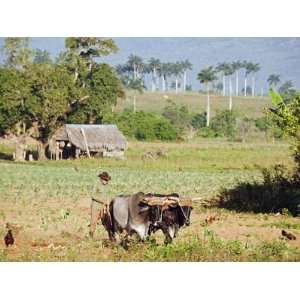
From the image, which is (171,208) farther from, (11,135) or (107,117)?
(11,135)

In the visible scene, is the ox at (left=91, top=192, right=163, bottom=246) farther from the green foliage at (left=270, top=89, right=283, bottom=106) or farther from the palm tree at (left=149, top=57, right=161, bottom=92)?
the green foliage at (left=270, top=89, right=283, bottom=106)

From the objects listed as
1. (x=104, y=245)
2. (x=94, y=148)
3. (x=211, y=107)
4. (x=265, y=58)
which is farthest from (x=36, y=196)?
(x=265, y=58)

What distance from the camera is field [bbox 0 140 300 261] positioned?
36.7ft

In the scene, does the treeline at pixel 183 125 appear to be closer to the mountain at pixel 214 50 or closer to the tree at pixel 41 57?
the mountain at pixel 214 50

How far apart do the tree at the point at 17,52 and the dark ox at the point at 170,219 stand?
3.17 meters

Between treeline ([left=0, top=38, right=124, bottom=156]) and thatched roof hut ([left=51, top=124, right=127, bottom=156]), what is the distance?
135mm

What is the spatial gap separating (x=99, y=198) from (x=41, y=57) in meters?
2.47

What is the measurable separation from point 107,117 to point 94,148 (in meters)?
0.77

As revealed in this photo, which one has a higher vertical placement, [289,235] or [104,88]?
[104,88]

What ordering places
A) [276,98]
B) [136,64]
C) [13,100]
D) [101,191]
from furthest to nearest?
1. [13,100]
2. [136,64]
3. [276,98]
4. [101,191]

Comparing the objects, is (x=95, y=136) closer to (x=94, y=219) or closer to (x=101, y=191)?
(x=101, y=191)

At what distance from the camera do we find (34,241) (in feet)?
38.4

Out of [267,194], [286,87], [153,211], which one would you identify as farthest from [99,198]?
[286,87]

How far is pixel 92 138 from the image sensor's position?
1298cm
